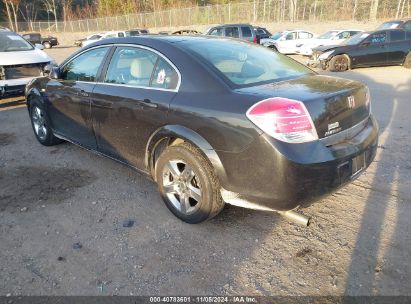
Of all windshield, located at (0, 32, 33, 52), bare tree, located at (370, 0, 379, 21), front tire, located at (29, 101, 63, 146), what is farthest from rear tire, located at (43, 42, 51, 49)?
front tire, located at (29, 101, 63, 146)

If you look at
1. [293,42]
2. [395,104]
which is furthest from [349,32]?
[395,104]

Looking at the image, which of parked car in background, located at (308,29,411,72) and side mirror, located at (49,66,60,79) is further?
parked car in background, located at (308,29,411,72)

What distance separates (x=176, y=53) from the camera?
3322 millimetres

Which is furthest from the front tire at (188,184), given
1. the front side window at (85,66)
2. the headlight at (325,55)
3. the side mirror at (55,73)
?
the headlight at (325,55)

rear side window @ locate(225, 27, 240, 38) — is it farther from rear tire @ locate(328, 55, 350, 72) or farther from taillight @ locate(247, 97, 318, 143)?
taillight @ locate(247, 97, 318, 143)

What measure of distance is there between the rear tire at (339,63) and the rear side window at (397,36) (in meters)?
1.86

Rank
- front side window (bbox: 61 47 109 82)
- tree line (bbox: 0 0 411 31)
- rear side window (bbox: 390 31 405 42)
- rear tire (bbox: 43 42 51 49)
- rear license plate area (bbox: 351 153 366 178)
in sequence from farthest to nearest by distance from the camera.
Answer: rear tire (bbox: 43 42 51 49), tree line (bbox: 0 0 411 31), rear side window (bbox: 390 31 405 42), front side window (bbox: 61 47 109 82), rear license plate area (bbox: 351 153 366 178)

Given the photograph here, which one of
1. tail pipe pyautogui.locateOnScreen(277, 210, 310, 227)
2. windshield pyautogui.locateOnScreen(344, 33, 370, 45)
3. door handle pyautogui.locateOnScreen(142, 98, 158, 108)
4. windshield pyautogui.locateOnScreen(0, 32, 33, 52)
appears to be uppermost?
windshield pyautogui.locateOnScreen(0, 32, 33, 52)

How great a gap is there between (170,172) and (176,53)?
113 centimetres

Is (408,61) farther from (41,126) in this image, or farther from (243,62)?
(41,126)

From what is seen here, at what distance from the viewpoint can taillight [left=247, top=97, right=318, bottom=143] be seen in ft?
8.49

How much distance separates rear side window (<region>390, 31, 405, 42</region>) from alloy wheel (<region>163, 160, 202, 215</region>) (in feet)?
42.1

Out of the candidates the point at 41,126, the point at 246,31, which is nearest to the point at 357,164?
the point at 41,126

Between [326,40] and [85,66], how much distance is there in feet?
55.1
